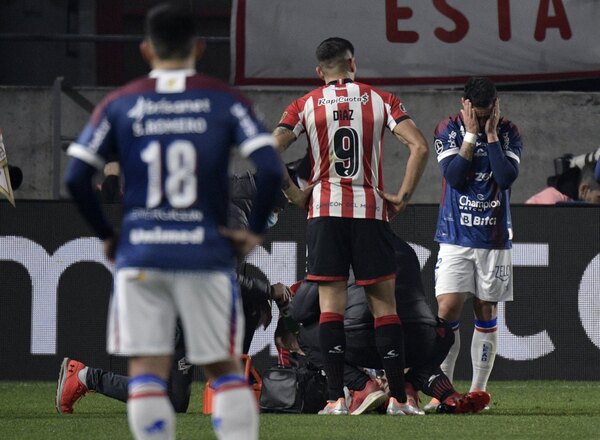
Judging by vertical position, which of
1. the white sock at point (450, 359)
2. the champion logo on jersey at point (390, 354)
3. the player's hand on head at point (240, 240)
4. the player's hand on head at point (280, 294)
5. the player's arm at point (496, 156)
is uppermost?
the player's arm at point (496, 156)

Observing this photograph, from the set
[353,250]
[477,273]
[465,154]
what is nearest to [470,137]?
[465,154]

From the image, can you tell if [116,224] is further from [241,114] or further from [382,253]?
[241,114]

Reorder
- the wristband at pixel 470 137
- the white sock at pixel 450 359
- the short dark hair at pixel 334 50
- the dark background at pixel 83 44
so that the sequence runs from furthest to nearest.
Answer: the dark background at pixel 83 44, the white sock at pixel 450 359, the wristband at pixel 470 137, the short dark hair at pixel 334 50

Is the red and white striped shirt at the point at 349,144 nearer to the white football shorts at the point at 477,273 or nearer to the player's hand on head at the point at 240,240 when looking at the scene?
the white football shorts at the point at 477,273

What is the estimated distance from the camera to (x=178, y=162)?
4918 millimetres

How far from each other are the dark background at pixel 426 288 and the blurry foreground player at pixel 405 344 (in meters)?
2.06

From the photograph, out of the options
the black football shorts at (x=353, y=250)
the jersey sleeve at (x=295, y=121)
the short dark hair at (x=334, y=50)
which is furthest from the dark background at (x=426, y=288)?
the short dark hair at (x=334, y=50)

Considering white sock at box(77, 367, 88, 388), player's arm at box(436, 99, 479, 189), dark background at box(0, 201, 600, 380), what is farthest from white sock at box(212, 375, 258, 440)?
dark background at box(0, 201, 600, 380)

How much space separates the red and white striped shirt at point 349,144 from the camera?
26.0 ft

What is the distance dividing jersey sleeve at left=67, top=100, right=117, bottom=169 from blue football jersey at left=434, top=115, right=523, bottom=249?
3.93 meters

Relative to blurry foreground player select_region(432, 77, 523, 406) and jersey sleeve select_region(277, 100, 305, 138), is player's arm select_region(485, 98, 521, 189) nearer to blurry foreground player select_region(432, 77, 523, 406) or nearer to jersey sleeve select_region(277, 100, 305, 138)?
blurry foreground player select_region(432, 77, 523, 406)

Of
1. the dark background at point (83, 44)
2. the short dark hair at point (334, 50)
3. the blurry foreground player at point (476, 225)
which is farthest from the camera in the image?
the dark background at point (83, 44)

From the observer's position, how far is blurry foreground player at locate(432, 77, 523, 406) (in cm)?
868

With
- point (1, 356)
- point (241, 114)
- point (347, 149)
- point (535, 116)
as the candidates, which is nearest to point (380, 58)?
point (535, 116)
